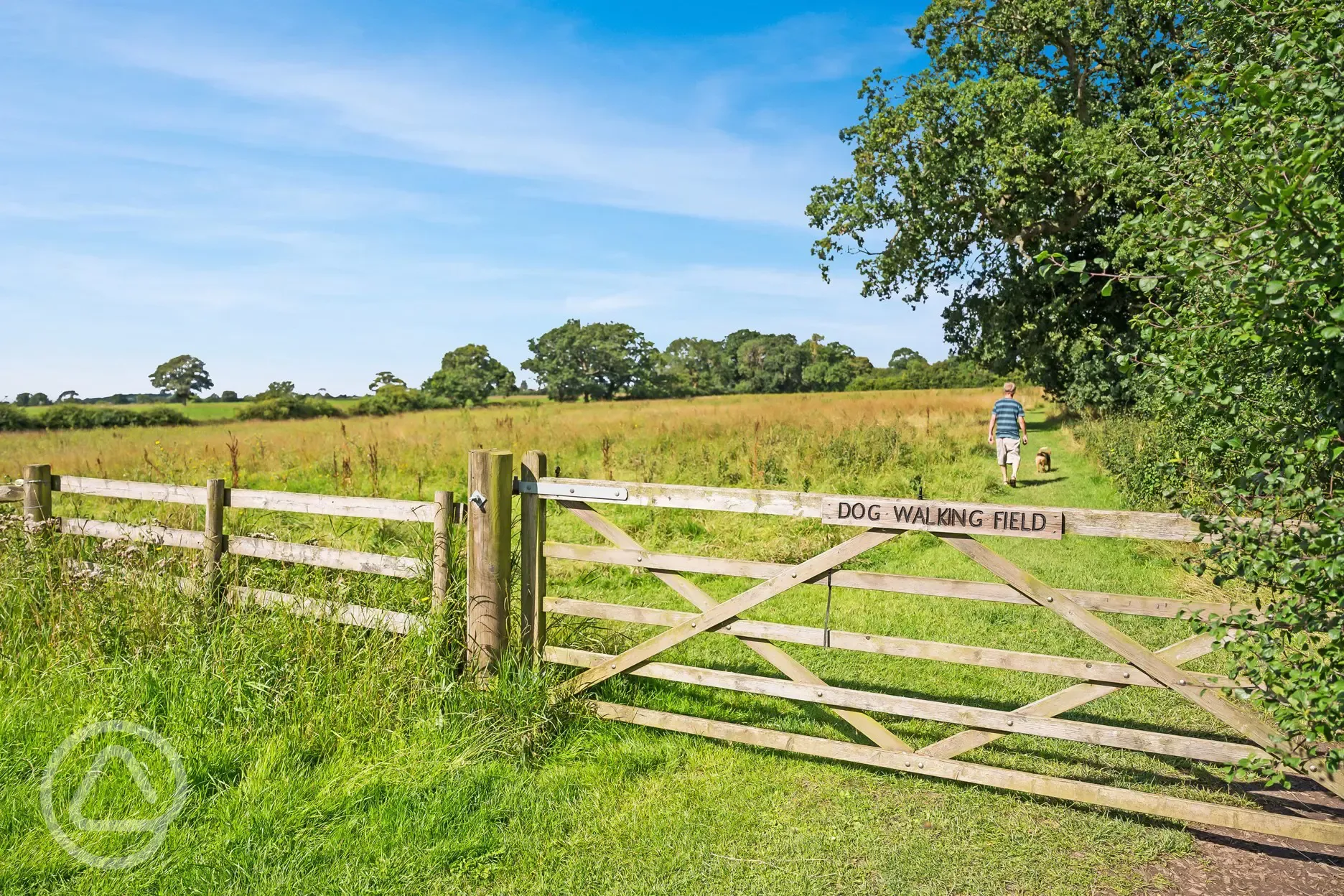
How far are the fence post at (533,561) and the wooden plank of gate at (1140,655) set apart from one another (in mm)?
2420

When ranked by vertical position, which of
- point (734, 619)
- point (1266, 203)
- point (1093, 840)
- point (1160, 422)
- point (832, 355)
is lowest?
point (1093, 840)

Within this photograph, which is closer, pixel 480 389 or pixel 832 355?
pixel 480 389

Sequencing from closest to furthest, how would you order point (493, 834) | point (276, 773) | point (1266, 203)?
point (1266, 203)
point (493, 834)
point (276, 773)

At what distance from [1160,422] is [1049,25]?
1319 centimetres

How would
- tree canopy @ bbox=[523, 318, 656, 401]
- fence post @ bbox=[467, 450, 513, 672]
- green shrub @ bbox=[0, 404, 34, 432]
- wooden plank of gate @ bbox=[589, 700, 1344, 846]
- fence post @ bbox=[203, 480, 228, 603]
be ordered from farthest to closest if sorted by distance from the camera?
tree canopy @ bbox=[523, 318, 656, 401], green shrub @ bbox=[0, 404, 34, 432], fence post @ bbox=[203, 480, 228, 603], fence post @ bbox=[467, 450, 513, 672], wooden plank of gate @ bbox=[589, 700, 1344, 846]

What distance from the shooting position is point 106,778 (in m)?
3.98

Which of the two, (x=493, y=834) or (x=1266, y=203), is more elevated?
(x=1266, y=203)

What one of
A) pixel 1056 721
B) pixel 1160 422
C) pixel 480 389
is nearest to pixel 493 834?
pixel 1056 721

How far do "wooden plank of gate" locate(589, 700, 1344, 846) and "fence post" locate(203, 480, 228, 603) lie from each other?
9.18ft

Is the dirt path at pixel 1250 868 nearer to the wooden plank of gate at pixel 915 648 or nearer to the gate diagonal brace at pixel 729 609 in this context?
the wooden plank of gate at pixel 915 648

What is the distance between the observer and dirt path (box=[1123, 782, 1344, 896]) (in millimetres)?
3654

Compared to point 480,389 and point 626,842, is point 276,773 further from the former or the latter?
point 480,389

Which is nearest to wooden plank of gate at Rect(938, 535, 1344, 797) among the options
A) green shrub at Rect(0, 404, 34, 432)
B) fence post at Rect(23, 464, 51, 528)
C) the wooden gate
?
the wooden gate

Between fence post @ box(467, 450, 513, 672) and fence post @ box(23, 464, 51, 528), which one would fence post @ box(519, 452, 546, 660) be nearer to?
fence post @ box(467, 450, 513, 672)
